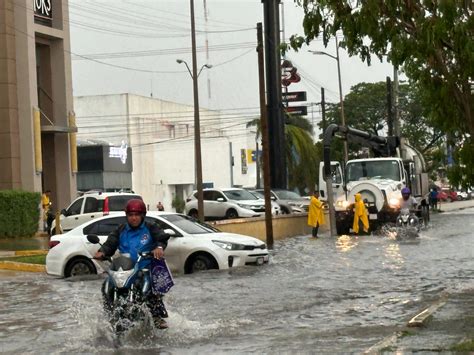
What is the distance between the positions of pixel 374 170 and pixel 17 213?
13445mm

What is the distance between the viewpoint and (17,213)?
118 feet

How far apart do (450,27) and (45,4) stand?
33.4 metres

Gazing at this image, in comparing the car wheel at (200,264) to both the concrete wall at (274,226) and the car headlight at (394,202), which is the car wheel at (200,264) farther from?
the car headlight at (394,202)

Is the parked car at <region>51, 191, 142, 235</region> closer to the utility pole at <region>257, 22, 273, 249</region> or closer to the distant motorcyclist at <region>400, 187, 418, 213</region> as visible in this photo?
the utility pole at <region>257, 22, 273, 249</region>

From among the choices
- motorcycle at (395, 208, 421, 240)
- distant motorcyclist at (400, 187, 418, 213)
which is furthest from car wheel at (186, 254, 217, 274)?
distant motorcyclist at (400, 187, 418, 213)

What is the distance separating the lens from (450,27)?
10.8 meters

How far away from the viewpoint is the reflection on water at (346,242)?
2868cm

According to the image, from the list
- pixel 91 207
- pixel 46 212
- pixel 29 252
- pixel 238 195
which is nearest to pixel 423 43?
pixel 29 252

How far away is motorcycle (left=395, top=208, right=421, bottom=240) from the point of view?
107 ft

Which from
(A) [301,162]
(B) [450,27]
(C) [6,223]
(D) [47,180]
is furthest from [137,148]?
(B) [450,27]

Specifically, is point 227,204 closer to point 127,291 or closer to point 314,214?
point 314,214

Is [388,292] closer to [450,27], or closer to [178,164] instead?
[450,27]

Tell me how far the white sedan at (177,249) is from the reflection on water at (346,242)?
7.46m

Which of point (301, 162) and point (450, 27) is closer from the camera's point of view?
point (450, 27)
